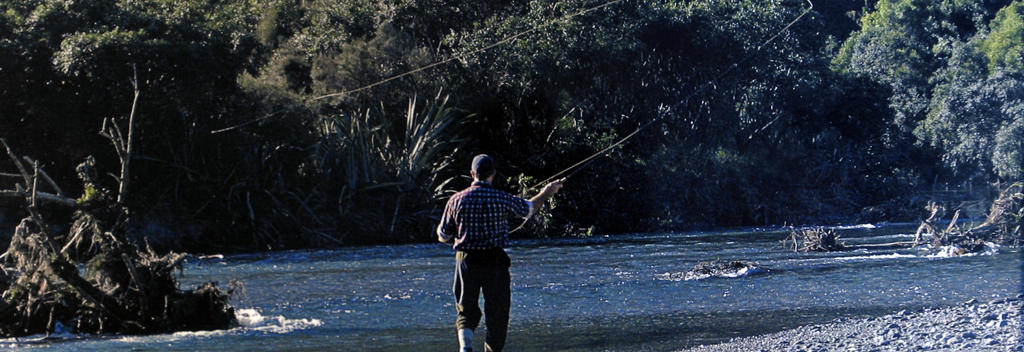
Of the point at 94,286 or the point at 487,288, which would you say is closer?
the point at 487,288

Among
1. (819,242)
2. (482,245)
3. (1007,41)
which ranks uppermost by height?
(1007,41)

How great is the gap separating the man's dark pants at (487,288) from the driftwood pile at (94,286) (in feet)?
17.3

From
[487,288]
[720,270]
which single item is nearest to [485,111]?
[720,270]

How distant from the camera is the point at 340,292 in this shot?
17.8 meters

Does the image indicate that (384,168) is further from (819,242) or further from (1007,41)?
(1007,41)

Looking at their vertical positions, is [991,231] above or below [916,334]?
above

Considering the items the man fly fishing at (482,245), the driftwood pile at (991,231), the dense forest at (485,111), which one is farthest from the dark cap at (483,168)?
the dense forest at (485,111)

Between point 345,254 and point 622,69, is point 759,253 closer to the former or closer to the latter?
point 345,254

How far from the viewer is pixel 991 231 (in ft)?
75.4

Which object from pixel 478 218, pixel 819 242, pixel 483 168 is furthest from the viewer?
pixel 819 242

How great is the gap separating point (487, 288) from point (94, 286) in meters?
6.03

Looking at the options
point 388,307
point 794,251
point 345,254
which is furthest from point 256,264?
A: point 794,251

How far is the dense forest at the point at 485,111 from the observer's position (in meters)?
26.9

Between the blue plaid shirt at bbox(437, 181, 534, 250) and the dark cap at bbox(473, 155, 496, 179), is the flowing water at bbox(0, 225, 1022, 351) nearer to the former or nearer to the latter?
the blue plaid shirt at bbox(437, 181, 534, 250)
